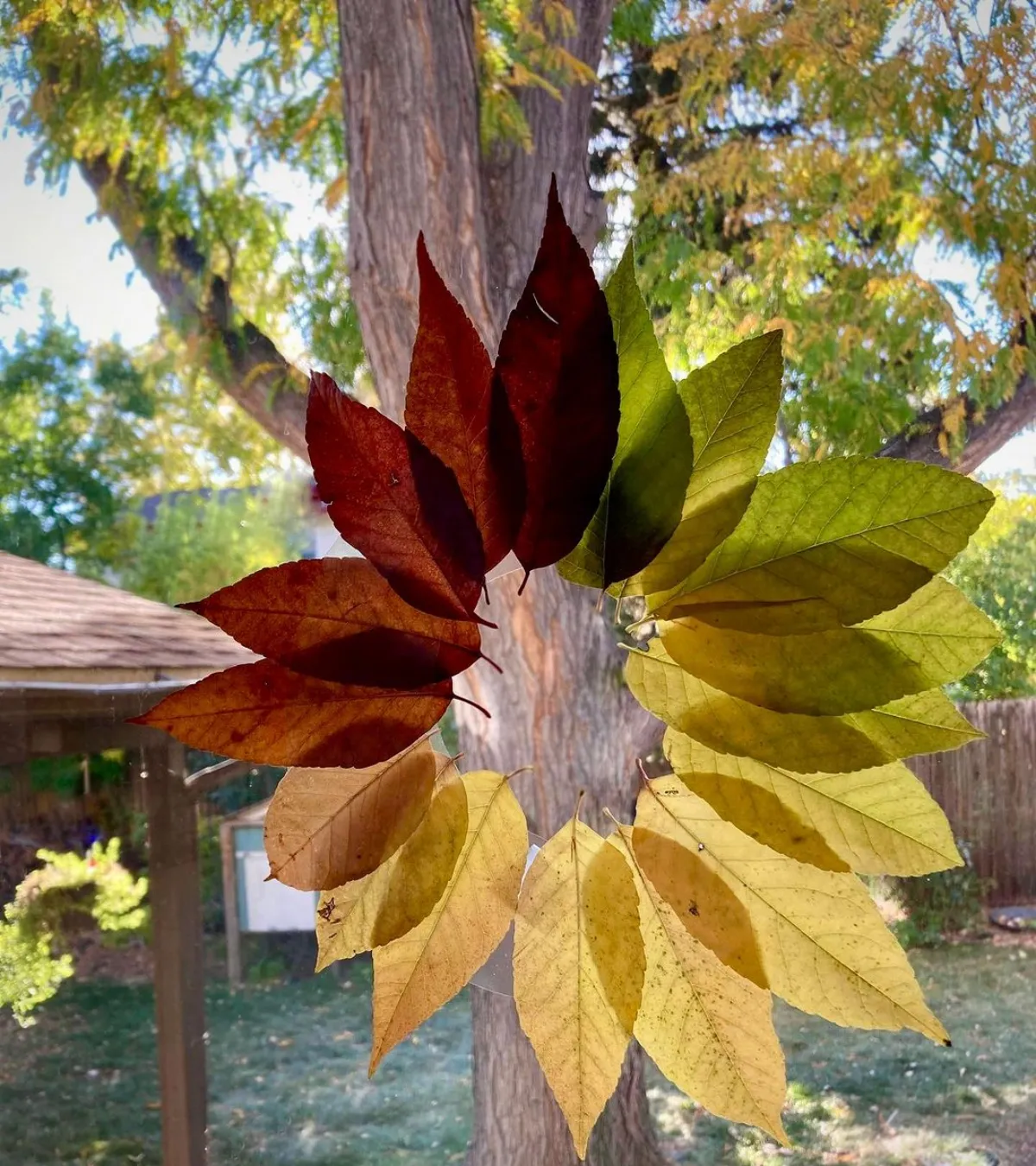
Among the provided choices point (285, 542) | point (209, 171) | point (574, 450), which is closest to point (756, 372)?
point (574, 450)

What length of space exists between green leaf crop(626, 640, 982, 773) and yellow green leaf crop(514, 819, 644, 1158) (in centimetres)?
3

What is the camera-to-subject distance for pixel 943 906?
0.87m

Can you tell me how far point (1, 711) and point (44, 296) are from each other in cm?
27

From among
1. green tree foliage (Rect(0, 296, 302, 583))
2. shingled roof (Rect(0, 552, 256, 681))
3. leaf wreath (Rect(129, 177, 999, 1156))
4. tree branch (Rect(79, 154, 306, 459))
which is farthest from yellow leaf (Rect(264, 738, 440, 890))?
tree branch (Rect(79, 154, 306, 459))

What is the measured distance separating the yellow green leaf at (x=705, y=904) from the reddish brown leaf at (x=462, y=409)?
0.21 feet

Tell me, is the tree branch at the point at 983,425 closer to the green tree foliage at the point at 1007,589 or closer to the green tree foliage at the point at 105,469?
the green tree foliage at the point at 1007,589

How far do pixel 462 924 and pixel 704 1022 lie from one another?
0.05 m

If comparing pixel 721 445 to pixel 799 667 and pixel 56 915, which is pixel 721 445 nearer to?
pixel 799 667

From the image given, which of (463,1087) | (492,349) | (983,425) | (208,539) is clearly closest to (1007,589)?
(983,425)

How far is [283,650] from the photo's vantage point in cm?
13

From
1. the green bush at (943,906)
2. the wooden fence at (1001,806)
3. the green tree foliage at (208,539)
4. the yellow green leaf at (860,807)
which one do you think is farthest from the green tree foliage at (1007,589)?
the yellow green leaf at (860,807)

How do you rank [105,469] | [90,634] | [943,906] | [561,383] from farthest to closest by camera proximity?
[943,906] < [105,469] < [90,634] < [561,383]

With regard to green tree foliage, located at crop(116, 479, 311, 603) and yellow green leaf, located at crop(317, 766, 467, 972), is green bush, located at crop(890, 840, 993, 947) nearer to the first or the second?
green tree foliage, located at crop(116, 479, 311, 603)

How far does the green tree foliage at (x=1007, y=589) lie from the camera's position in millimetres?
698
